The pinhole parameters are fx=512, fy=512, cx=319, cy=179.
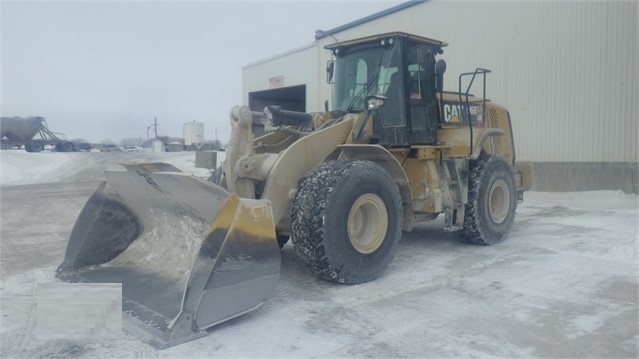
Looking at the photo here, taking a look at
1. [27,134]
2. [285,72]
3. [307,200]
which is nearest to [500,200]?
[307,200]

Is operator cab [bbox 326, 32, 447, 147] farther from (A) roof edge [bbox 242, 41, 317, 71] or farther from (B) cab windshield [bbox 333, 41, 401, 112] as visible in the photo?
(A) roof edge [bbox 242, 41, 317, 71]

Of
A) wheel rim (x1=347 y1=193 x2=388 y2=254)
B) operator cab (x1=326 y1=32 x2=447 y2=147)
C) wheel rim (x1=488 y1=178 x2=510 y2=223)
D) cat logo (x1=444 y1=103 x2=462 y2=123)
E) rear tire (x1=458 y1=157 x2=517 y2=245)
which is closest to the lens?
wheel rim (x1=347 y1=193 x2=388 y2=254)

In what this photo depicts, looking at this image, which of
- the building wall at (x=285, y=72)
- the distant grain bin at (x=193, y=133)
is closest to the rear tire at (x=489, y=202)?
the building wall at (x=285, y=72)

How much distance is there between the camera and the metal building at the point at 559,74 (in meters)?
11.8

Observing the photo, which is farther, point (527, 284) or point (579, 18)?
point (579, 18)

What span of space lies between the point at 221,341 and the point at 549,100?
1170 cm

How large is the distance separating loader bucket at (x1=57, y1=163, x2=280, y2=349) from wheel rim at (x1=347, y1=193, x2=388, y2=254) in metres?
1.24

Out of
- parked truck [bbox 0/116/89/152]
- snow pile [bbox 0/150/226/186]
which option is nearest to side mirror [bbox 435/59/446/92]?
snow pile [bbox 0/150/226/186]

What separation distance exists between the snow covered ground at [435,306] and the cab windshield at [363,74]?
79.2 inches

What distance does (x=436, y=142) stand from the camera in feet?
22.1

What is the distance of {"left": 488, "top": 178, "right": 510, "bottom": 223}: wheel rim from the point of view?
23.7ft

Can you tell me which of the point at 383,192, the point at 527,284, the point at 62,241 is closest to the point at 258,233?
the point at 383,192

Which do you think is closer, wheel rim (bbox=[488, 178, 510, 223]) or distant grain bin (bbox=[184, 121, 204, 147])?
wheel rim (bbox=[488, 178, 510, 223])

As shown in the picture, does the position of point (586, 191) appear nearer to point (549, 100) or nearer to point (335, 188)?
point (549, 100)
